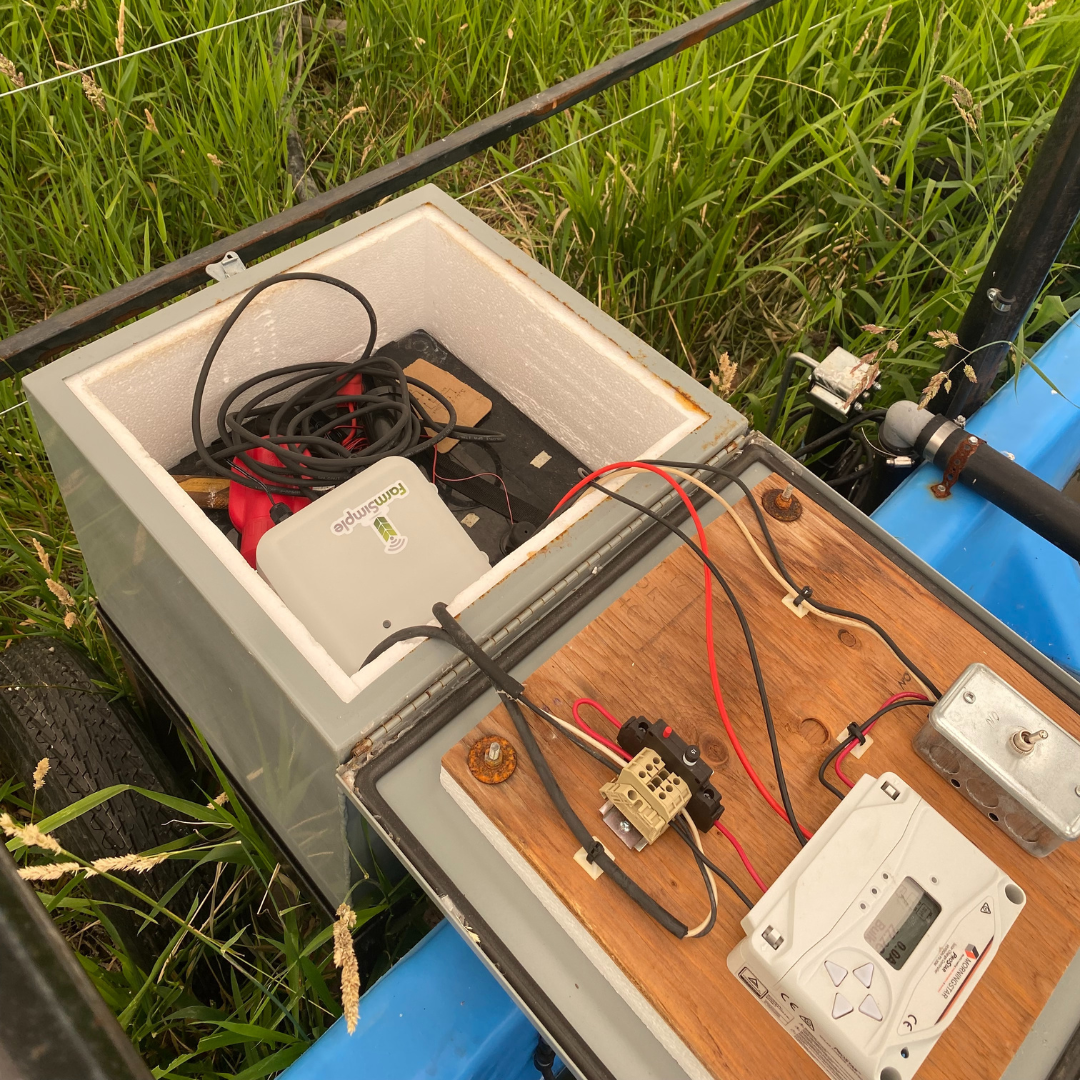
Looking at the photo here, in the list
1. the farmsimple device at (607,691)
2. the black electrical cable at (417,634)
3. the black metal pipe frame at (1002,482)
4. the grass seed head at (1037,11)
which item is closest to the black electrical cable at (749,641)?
the farmsimple device at (607,691)

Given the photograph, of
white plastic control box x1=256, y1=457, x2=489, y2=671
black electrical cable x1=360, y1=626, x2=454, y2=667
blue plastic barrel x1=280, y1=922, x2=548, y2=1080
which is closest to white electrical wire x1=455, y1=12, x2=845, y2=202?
white plastic control box x1=256, y1=457, x2=489, y2=671

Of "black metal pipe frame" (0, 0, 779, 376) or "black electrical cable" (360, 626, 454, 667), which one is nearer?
"black electrical cable" (360, 626, 454, 667)

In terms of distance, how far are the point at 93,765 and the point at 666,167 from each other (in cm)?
138

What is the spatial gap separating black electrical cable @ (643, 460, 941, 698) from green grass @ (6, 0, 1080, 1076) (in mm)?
722

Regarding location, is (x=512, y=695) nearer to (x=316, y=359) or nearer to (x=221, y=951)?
(x=221, y=951)

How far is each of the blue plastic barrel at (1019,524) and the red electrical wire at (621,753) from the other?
0.58 metres

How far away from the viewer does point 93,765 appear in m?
1.19

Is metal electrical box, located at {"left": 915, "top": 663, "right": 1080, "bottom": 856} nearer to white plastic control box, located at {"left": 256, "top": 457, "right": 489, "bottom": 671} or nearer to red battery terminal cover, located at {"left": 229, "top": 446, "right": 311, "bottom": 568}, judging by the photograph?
white plastic control box, located at {"left": 256, "top": 457, "right": 489, "bottom": 671}

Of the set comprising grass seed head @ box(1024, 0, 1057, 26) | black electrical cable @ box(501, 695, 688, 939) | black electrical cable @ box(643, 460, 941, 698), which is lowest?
black electrical cable @ box(501, 695, 688, 939)

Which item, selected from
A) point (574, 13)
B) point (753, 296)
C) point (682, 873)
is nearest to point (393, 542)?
point (682, 873)

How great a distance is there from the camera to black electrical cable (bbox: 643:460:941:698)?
2.64ft

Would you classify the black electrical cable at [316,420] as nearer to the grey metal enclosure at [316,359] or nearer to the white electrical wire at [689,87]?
the grey metal enclosure at [316,359]

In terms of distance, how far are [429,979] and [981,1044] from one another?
467 millimetres

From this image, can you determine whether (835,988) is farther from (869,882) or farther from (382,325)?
(382,325)
